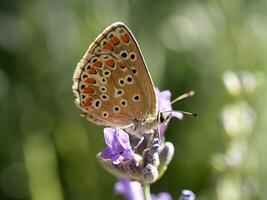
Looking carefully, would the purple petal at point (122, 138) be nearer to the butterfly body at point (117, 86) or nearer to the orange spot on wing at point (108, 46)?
the butterfly body at point (117, 86)

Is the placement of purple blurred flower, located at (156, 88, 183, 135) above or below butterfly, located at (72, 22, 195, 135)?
below

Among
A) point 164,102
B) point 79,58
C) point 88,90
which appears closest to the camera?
point 88,90

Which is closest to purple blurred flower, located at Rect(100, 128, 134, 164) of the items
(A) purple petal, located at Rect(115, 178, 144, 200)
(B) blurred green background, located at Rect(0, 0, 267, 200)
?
(A) purple petal, located at Rect(115, 178, 144, 200)

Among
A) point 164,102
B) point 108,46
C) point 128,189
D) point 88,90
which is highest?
point 108,46

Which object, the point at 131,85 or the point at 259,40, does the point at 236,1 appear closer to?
the point at 259,40

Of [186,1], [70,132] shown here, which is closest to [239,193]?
[70,132]

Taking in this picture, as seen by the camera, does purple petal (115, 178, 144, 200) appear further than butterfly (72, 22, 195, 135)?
Yes

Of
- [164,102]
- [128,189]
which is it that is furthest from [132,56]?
[128,189]

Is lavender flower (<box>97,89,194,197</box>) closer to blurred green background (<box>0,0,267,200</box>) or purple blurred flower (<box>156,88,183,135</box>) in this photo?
purple blurred flower (<box>156,88,183,135</box>)

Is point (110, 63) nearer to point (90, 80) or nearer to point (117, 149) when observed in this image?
point (90, 80)
